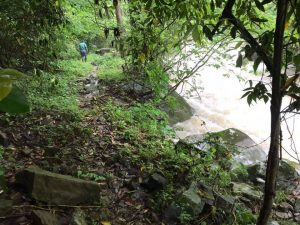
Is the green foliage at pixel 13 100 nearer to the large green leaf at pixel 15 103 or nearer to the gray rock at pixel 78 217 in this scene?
the large green leaf at pixel 15 103

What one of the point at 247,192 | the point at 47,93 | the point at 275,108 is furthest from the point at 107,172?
the point at 47,93

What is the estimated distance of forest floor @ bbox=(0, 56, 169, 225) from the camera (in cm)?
274

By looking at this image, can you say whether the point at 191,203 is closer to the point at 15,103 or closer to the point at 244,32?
the point at 244,32

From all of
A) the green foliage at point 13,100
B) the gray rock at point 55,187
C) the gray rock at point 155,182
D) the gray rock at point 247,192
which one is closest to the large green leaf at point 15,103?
the green foliage at point 13,100

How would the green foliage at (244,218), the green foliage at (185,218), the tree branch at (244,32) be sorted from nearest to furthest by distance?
the tree branch at (244,32)
the green foliage at (185,218)
the green foliage at (244,218)

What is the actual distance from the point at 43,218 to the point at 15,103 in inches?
69.9

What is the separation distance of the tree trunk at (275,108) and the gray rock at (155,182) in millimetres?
1377

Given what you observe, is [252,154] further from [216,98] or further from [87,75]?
[87,75]

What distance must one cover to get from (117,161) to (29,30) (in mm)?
2281

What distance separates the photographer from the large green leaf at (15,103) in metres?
0.79

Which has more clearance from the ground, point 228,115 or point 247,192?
point 228,115

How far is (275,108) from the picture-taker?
2.09m

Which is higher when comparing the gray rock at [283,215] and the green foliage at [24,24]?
the green foliage at [24,24]

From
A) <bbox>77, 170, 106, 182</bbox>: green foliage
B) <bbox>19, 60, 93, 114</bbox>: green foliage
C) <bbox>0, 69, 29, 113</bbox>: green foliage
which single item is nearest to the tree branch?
<bbox>0, 69, 29, 113</bbox>: green foliage
